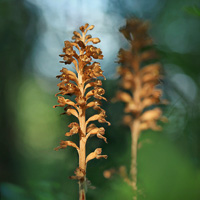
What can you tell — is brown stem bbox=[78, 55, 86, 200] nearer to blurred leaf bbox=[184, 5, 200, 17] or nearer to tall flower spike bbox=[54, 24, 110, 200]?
tall flower spike bbox=[54, 24, 110, 200]

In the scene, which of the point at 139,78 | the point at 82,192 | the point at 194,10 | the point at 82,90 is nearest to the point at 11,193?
the point at 82,192

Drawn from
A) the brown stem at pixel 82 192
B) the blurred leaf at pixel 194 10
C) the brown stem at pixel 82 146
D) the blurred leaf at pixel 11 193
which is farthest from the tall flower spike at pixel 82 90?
the blurred leaf at pixel 11 193

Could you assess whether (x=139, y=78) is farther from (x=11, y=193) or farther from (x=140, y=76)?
(x=11, y=193)

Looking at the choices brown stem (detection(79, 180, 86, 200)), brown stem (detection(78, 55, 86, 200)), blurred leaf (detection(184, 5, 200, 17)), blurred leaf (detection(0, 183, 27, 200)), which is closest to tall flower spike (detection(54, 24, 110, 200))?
brown stem (detection(78, 55, 86, 200))

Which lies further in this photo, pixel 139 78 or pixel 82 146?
pixel 139 78

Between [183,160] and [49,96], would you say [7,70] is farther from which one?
[183,160]

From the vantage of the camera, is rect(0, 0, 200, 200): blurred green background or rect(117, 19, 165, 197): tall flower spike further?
rect(117, 19, 165, 197): tall flower spike
